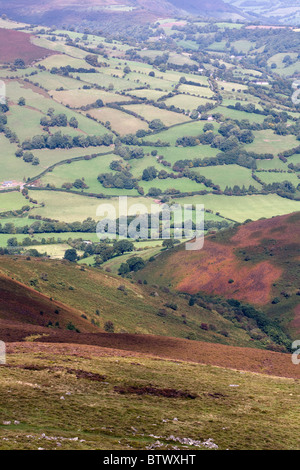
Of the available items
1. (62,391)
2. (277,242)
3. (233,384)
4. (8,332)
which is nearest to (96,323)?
(8,332)

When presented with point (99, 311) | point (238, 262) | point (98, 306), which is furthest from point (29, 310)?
point (238, 262)

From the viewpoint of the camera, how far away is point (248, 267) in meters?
162

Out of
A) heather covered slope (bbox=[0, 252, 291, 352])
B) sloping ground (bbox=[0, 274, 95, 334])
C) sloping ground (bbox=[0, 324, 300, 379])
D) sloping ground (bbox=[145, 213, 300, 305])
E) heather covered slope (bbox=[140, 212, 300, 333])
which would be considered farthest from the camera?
sloping ground (bbox=[145, 213, 300, 305])

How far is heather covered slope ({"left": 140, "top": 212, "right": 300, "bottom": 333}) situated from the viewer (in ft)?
489

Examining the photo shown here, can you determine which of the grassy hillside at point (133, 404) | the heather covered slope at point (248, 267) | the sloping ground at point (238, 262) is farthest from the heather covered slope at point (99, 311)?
the grassy hillside at point (133, 404)

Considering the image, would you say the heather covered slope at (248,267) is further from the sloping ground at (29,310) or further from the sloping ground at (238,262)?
the sloping ground at (29,310)

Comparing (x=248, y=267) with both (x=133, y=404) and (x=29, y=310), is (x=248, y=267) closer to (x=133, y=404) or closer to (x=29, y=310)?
(x=29, y=310)

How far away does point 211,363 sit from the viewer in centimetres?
7600

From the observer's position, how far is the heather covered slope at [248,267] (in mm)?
149000

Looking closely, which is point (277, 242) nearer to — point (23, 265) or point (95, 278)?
point (95, 278)

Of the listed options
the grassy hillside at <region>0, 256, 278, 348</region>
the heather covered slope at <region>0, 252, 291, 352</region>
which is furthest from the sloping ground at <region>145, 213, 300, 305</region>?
the grassy hillside at <region>0, 256, 278, 348</region>

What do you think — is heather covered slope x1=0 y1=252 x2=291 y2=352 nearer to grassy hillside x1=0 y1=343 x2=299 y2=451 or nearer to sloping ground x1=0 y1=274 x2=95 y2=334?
sloping ground x1=0 y1=274 x2=95 y2=334
